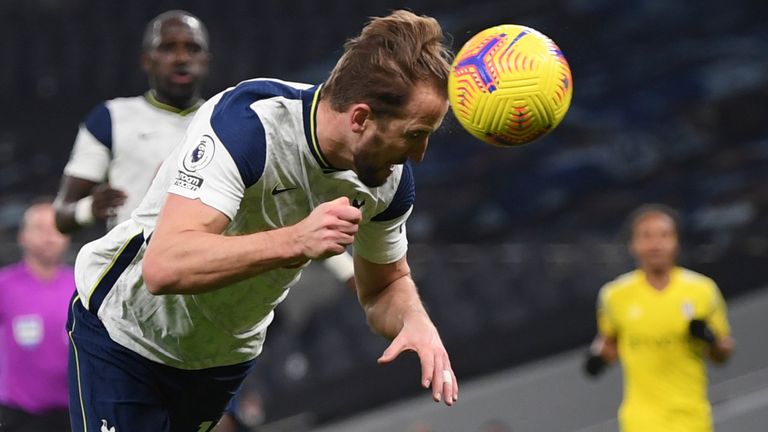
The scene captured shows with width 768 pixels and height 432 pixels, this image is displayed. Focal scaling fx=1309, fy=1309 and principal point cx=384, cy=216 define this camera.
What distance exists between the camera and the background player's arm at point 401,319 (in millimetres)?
3525

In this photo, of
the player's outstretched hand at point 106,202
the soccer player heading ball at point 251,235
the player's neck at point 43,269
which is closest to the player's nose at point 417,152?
the soccer player heading ball at point 251,235

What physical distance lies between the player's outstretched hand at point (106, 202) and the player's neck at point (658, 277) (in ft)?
12.0

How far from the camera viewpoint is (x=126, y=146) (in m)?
5.66

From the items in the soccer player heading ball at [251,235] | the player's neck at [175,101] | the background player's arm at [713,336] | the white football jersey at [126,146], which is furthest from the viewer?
the background player's arm at [713,336]

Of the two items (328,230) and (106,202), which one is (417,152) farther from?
(106,202)

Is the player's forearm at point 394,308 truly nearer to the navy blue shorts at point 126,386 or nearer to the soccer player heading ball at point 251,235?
the soccer player heading ball at point 251,235

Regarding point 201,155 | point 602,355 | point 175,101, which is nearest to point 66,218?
point 175,101

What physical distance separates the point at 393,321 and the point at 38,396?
3.53 metres

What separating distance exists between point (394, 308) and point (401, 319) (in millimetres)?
80

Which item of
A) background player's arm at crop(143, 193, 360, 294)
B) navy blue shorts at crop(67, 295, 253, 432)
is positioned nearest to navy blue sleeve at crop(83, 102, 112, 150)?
navy blue shorts at crop(67, 295, 253, 432)

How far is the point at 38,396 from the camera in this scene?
6875mm

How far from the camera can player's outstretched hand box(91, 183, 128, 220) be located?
510cm

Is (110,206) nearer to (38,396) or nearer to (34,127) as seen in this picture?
Result: (38,396)

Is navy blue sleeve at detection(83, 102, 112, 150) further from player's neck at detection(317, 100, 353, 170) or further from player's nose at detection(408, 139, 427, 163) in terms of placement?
player's nose at detection(408, 139, 427, 163)
